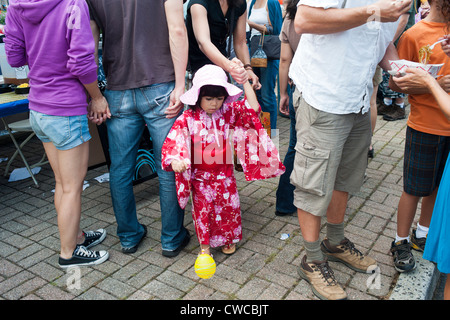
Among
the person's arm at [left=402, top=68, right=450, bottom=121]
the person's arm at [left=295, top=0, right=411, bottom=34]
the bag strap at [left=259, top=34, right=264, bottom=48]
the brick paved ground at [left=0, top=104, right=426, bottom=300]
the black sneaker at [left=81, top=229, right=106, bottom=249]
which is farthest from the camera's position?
the bag strap at [left=259, top=34, right=264, bottom=48]

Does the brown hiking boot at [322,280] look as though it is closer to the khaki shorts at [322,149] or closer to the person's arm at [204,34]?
the khaki shorts at [322,149]

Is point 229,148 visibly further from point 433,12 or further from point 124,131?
point 433,12

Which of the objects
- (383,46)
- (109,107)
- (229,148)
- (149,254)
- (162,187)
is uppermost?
(383,46)

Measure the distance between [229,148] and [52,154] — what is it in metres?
1.28

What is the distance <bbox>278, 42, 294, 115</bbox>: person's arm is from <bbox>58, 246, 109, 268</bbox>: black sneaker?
196 centimetres

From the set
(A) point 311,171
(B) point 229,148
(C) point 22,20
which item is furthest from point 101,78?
(A) point 311,171

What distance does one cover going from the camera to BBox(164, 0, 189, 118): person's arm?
8.44ft

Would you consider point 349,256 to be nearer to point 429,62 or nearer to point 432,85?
point 432,85

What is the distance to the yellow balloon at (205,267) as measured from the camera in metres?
2.68

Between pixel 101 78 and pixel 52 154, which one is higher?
pixel 101 78

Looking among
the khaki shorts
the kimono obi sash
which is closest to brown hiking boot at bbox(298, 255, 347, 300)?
the khaki shorts

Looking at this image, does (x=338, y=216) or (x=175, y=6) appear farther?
(x=338, y=216)

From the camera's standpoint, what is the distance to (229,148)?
9.43 ft

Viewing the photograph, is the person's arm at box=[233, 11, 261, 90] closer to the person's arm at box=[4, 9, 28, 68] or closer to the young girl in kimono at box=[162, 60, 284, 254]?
the young girl in kimono at box=[162, 60, 284, 254]
